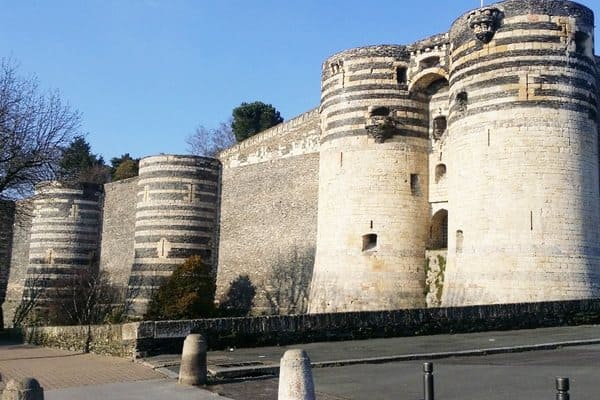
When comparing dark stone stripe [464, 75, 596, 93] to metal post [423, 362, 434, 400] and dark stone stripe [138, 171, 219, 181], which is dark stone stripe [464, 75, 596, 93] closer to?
metal post [423, 362, 434, 400]

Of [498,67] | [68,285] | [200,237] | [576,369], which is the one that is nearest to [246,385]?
[576,369]

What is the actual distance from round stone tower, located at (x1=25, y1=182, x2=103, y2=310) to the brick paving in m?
19.5

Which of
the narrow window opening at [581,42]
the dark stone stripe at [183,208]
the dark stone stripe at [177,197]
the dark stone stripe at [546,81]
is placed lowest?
the dark stone stripe at [183,208]

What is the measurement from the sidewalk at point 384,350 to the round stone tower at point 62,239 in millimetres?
24394

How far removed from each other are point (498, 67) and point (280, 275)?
12.1m

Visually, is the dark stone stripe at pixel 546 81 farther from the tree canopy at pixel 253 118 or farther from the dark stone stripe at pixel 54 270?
the tree canopy at pixel 253 118

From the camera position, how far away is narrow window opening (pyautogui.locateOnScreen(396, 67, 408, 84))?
2181cm

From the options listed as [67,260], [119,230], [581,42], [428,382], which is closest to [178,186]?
[119,230]

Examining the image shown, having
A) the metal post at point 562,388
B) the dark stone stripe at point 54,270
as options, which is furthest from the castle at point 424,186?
the metal post at point 562,388

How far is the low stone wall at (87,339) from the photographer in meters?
11.9

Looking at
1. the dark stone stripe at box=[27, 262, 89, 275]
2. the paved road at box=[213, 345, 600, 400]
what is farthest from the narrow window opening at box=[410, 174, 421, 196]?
Answer: the dark stone stripe at box=[27, 262, 89, 275]

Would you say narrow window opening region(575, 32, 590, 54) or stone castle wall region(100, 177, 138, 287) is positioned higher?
narrow window opening region(575, 32, 590, 54)

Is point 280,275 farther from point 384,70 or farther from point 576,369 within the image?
point 576,369

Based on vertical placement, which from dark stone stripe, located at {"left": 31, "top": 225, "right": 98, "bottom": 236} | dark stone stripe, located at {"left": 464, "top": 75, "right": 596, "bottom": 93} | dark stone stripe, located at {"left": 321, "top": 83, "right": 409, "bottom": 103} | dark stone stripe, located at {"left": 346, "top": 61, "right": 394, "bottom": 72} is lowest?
dark stone stripe, located at {"left": 31, "top": 225, "right": 98, "bottom": 236}
